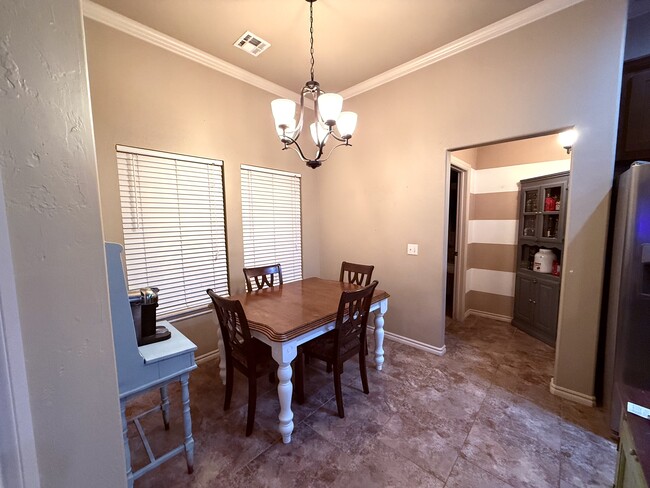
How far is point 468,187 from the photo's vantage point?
11.5 ft

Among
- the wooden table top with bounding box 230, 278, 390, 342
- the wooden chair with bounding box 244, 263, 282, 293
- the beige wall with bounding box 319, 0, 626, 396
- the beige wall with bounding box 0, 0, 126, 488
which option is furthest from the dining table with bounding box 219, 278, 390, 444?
the beige wall with bounding box 0, 0, 126, 488

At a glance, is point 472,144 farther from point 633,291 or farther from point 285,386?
point 285,386

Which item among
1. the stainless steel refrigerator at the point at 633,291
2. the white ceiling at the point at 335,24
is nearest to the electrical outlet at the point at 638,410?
the stainless steel refrigerator at the point at 633,291

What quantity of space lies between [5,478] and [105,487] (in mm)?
290

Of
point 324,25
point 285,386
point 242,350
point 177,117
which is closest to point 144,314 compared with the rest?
point 242,350

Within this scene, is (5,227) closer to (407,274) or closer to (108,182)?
(108,182)

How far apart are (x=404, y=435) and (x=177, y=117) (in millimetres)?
3139

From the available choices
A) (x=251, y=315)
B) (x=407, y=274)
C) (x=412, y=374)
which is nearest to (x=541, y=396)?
(x=412, y=374)

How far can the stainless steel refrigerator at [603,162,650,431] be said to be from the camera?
57.6 inches

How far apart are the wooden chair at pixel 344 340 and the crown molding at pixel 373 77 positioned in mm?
2309

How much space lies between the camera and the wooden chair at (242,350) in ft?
5.25

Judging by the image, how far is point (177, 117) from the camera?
2.32m

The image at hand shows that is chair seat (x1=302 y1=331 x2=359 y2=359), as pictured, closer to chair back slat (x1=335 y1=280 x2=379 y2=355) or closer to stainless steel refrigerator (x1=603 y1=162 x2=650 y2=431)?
chair back slat (x1=335 y1=280 x2=379 y2=355)

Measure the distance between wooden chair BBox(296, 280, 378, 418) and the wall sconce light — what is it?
1.84m
